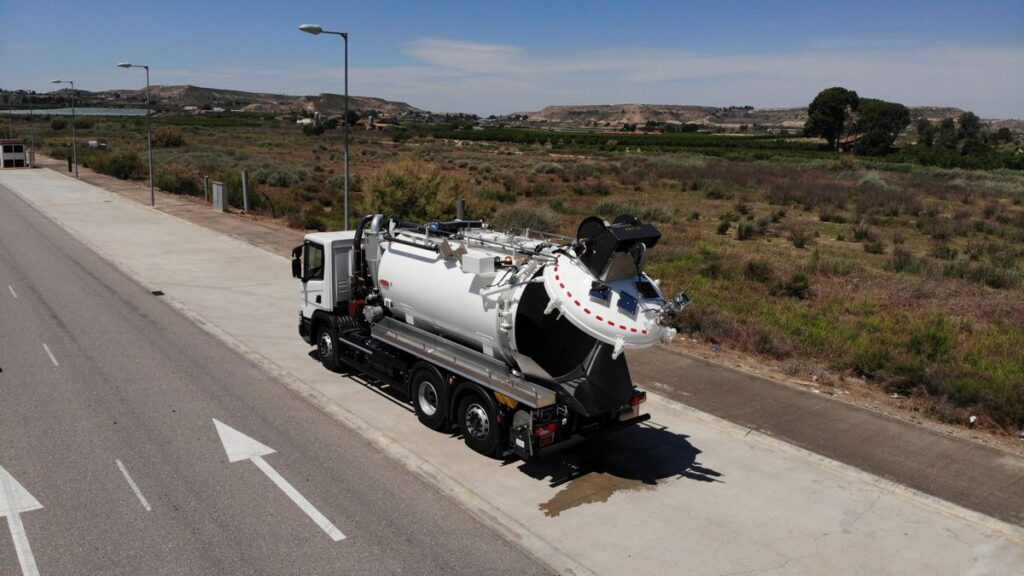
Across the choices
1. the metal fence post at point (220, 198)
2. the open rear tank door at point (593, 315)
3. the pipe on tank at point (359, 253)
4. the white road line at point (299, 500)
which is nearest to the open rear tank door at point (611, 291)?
the open rear tank door at point (593, 315)

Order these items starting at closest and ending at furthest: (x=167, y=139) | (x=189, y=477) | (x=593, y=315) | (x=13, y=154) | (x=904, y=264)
A: (x=593, y=315) → (x=189, y=477) → (x=904, y=264) → (x=13, y=154) → (x=167, y=139)

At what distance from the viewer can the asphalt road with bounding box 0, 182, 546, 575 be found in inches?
312

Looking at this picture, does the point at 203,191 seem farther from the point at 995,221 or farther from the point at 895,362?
the point at 995,221

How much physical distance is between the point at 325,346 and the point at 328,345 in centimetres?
13

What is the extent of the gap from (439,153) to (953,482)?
7704cm

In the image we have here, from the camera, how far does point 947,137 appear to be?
359 feet

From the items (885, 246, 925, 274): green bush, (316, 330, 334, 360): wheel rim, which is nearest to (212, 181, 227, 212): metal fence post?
(316, 330, 334, 360): wheel rim

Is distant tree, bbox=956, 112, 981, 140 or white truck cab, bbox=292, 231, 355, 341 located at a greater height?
distant tree, bbox=956, 112, 981, 140

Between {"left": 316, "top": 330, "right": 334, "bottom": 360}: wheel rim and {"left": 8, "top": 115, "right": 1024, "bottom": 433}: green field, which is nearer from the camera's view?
{"left": 316, "top": 330, "right": 334, "bottom": 360}: wheel rim

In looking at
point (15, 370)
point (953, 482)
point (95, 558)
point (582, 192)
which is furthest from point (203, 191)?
point (953, 482)

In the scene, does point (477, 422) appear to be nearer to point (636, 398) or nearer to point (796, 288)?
point (636, 398)

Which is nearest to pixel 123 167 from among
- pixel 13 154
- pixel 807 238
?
pixel 13 154

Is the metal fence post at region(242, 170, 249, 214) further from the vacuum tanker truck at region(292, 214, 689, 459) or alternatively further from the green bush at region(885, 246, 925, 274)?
the green bush at region(885, 246, 925, 274)

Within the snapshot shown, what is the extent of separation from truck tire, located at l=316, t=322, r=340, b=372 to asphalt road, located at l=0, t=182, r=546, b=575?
112 centimetres
